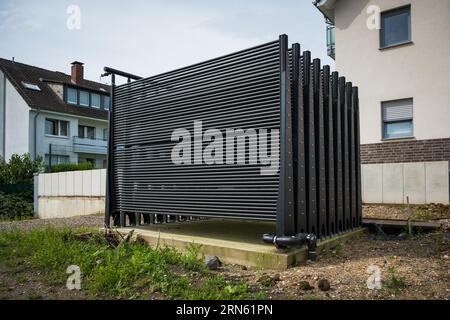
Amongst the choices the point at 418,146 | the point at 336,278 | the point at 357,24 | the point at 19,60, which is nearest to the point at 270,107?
the point at 336,278

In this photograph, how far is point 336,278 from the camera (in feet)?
11.5

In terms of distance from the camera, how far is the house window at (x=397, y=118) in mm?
11059

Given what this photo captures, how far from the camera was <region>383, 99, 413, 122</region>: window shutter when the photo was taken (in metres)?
11.0

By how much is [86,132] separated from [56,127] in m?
2.91

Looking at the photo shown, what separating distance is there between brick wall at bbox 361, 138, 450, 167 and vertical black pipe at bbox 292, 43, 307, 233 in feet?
25.2

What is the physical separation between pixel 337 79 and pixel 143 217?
4.08 metres

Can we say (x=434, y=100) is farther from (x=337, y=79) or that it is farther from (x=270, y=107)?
(x=270, y=107)

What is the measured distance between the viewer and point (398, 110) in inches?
442

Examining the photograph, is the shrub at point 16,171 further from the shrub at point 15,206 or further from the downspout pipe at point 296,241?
the downspout pipe at point 296,241

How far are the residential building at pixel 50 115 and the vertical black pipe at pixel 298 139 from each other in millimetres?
20620

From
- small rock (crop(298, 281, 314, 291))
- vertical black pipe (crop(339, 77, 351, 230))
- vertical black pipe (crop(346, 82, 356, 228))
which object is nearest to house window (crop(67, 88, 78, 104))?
vertical black pipe (crop(346, 82, 356, 228))

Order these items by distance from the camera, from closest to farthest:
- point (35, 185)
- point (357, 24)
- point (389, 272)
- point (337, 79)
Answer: point (389, 272), point (337, 79), point (357, 24), point (35, 185)

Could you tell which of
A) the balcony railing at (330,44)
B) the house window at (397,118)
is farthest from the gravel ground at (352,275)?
the balcony railing at (330,44)

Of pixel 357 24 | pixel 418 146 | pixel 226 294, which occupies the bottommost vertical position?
pixel 226 294
